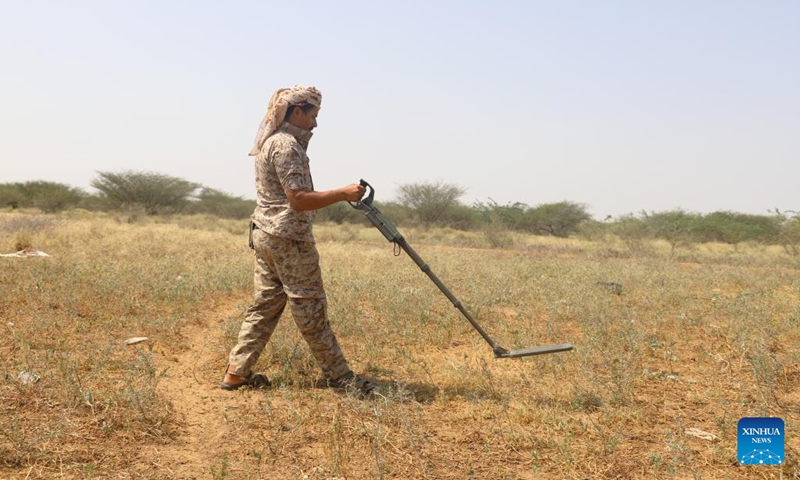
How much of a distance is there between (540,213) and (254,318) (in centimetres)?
2339

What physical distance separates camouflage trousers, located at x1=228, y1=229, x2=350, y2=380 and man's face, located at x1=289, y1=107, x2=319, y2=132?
70 cm

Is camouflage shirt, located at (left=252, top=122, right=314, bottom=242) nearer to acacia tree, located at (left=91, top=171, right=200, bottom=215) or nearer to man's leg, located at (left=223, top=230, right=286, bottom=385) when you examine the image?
man's leg, located at (left=223, top=230, right=286, bottom=385)

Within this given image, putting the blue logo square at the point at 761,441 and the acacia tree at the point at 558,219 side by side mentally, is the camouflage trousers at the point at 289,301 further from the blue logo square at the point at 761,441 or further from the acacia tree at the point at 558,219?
the acacia tree at the point at 558,219

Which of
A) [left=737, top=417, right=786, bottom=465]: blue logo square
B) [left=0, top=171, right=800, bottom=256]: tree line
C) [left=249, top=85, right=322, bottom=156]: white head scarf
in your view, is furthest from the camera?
[left=0, top=171, right=800, bottom=256]: tree line

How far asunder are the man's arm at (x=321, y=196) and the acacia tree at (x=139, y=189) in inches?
936

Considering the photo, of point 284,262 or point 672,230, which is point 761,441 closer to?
point 284,262

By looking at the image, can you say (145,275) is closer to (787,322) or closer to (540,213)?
(787,322)

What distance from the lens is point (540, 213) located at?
2555 centimetres

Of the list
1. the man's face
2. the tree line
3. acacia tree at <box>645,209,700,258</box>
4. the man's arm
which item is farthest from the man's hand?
the tree line

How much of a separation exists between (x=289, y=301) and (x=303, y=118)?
112 centimetres

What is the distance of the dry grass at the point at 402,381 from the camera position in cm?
252

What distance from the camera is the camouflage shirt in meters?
3.16

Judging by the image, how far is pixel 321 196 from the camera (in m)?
3.10

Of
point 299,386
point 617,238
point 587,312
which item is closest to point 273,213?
point 299,386
